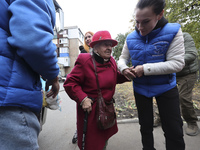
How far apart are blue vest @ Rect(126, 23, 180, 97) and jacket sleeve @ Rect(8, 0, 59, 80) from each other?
1.10m

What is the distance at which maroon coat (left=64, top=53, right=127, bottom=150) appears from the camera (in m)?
1.47

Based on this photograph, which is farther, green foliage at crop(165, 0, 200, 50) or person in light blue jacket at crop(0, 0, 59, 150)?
green foliage at crop(165, 0, 200, 50)

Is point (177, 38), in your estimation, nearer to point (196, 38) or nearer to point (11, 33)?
point (11, 33)

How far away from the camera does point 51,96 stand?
1.38m

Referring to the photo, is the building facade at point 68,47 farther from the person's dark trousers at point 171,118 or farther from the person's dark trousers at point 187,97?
the person's dark trousers at point 171,118

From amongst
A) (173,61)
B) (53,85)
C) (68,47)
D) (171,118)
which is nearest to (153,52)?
(173,61)

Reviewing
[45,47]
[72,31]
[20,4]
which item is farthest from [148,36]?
[72,31]

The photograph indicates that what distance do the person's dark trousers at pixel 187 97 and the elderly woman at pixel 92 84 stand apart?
1.63 metres

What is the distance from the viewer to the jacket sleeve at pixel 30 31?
723mm

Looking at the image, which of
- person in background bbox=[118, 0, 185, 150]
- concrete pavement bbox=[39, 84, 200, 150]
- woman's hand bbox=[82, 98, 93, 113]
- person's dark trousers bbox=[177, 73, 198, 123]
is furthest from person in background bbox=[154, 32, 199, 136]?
woman's hand bbox=[82, 98, 93, 113]

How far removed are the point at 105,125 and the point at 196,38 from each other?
778 cm

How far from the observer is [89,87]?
1.57m

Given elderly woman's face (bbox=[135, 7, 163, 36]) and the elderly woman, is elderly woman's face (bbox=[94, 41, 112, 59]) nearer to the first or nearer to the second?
the elderly woman

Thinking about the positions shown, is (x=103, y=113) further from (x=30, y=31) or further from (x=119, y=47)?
(x=119, y=47)
